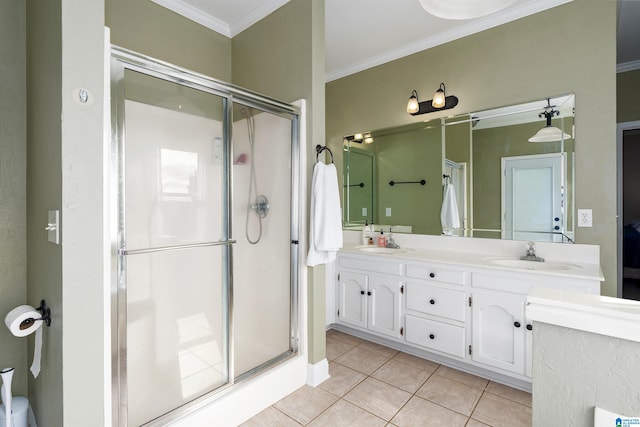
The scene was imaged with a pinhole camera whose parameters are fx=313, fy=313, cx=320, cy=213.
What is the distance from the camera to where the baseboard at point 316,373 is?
212 cm

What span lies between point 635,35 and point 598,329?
3.36m

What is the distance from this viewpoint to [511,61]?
2396mm

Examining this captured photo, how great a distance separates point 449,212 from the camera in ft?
9.05

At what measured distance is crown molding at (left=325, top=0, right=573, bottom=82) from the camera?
229cm

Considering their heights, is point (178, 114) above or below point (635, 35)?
below

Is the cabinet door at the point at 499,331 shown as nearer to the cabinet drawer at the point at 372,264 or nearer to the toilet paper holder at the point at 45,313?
the cabinet drawer at the point at 372,264

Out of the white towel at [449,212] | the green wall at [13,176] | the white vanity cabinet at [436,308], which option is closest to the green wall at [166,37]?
the green wall at [13,176]

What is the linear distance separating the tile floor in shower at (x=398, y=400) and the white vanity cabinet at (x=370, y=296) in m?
0.29

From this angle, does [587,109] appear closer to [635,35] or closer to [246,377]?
[635,35]

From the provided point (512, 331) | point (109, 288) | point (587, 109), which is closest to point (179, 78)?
point (109, 288)

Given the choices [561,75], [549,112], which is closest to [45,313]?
[549,112]

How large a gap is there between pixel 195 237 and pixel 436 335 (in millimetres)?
1839

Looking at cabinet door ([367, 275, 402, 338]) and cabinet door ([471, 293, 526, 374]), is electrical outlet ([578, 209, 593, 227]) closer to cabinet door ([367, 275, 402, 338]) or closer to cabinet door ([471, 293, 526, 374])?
cabinet door ([471, 293, 526, 374])

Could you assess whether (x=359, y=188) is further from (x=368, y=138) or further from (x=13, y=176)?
(x=13, y=176)
